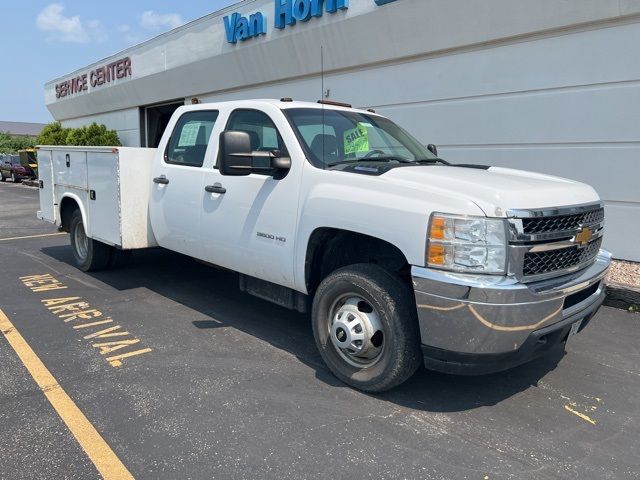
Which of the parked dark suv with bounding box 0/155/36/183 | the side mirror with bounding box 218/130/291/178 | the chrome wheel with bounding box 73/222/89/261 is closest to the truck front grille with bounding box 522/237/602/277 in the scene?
the side mirror with bounding box 218/130/291/178

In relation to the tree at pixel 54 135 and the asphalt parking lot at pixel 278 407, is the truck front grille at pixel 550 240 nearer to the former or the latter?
the asphalt parking lot at pixel 278 407

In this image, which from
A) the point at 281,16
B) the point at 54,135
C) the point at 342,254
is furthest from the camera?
the point at 54,135

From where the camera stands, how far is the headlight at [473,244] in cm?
312

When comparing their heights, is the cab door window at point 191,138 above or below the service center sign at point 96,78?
below

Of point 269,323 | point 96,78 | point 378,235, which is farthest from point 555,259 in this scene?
point 96,78

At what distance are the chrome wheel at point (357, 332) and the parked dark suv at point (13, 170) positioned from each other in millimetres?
30766

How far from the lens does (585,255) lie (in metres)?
3.80

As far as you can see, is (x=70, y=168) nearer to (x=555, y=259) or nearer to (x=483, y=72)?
(x=555, y=259)

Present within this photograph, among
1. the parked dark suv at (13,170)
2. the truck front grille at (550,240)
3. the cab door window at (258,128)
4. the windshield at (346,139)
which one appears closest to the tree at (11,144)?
the parked dark suv at (13,170)

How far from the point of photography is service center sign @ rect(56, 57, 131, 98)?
1991 centimetres

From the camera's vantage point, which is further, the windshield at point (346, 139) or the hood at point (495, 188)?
the windshield at point (346, 139)

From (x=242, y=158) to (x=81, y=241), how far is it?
4.23 meters

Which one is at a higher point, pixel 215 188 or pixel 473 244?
pixel 215 188

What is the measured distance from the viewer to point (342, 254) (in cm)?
420
